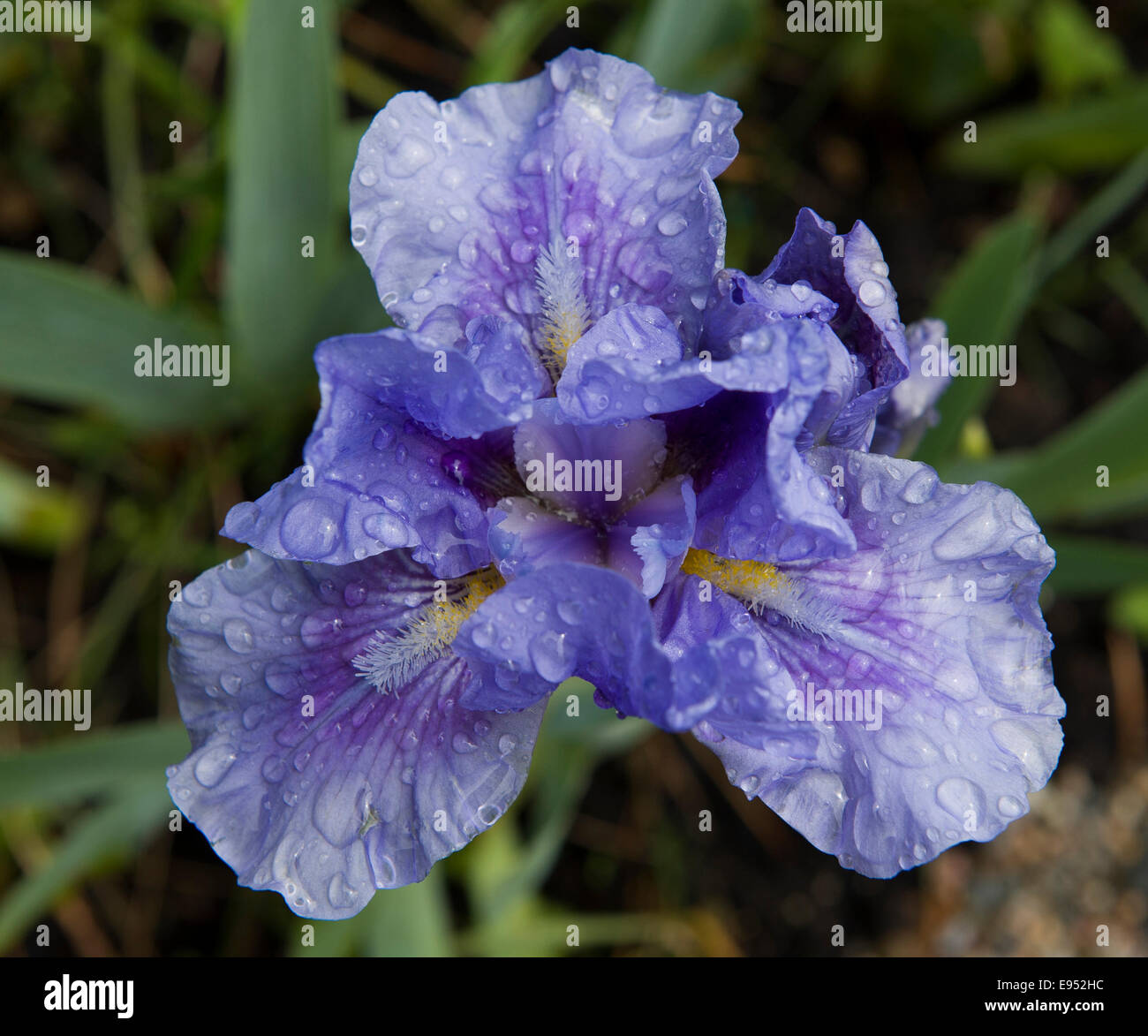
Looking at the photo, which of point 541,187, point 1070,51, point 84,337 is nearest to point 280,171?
point 84,337

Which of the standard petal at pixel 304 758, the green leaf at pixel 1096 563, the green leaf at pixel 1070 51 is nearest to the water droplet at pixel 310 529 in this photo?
the standard petal at pixel 304 758

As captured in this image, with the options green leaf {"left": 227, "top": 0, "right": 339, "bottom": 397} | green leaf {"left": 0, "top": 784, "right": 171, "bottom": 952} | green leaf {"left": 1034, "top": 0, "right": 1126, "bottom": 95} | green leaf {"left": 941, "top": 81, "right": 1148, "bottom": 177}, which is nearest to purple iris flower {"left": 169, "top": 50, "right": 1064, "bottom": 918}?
green leaf {"left": 227, "top": 0, "right": 339, "bottom": 397}

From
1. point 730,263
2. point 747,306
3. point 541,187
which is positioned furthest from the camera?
point 730,263

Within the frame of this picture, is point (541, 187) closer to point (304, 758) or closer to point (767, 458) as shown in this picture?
point (767, 458)
